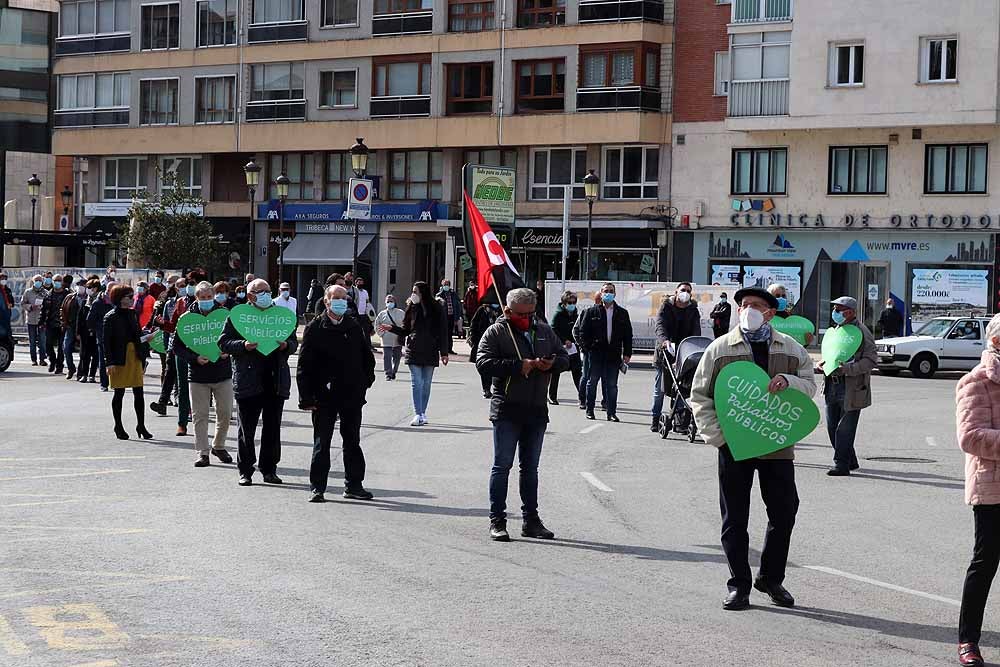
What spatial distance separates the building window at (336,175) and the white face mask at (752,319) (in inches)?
1683

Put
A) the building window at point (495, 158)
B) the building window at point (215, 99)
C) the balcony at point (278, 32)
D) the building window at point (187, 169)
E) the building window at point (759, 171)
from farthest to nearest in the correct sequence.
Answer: the building window at point (187, 169)
the building window at point (215, 99)
the balcony at point (278, 32)
the building window at point (495, 158)
the building window at point (759, 171)

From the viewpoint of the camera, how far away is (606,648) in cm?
717

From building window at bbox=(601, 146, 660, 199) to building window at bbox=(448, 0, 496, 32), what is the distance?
5.79 metres

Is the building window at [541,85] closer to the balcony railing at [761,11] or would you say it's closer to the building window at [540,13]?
the building window at [540,13]

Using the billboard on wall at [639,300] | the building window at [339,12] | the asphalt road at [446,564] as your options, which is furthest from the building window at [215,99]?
the asphalt road at [446,564]

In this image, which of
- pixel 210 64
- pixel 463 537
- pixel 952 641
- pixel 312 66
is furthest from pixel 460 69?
pixel 952 641

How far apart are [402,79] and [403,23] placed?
6.01 feet

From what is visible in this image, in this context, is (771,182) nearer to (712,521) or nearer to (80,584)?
(712,521)

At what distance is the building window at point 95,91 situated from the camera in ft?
179

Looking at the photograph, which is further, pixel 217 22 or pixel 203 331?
pixel 217 22

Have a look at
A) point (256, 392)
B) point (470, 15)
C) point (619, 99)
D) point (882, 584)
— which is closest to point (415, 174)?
point (470, 15)

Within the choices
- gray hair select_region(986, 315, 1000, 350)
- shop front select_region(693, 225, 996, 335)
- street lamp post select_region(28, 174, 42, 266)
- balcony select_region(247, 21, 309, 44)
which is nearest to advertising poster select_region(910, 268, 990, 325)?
shop front select_region(693, 225, 996, 335)

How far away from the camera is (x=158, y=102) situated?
2114 inches

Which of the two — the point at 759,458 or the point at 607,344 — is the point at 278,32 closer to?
the point at 607,344
